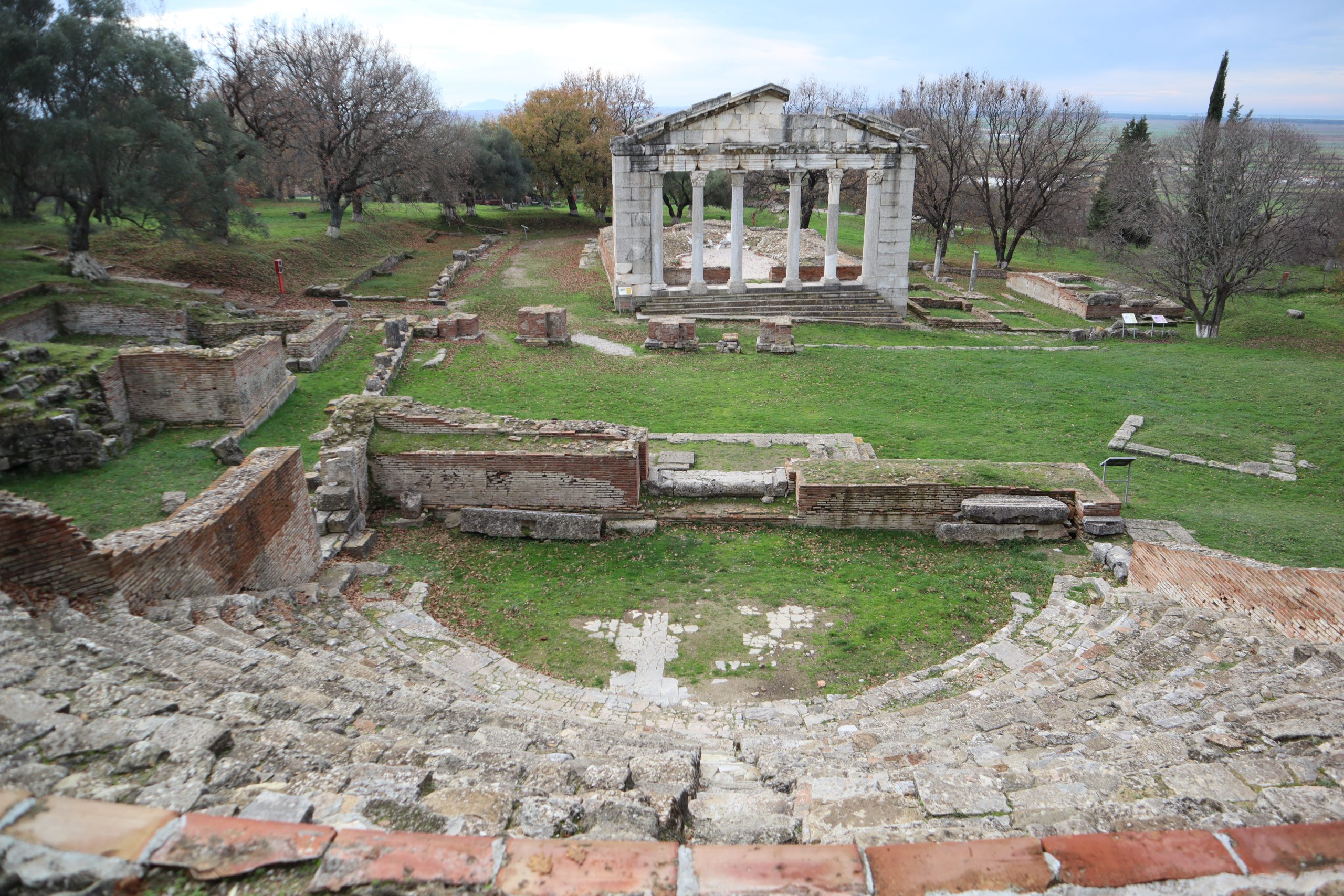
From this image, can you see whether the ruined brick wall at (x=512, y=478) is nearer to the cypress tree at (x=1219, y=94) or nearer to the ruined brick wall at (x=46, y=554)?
the ruined brick wall at (x=46, y=554)

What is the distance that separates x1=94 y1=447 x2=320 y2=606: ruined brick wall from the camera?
7289 mm

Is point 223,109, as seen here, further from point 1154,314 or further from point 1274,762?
point 1154,314

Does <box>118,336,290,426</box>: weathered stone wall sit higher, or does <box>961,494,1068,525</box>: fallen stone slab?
<box>118,336,290,426</box>: weathered stone wall

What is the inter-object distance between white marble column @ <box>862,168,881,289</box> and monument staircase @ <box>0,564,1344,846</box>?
68.1ft

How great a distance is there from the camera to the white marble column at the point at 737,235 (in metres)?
26.8

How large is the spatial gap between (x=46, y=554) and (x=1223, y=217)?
3119cm

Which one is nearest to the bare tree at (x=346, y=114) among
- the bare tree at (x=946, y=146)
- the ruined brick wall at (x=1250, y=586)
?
the bare tree at (x=946, y=146)

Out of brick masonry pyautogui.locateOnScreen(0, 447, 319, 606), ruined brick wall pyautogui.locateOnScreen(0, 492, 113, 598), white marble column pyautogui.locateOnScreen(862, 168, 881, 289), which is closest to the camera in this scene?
ruined brick wall pyautogui.locateOnScreen(0, 492, 113, 598)

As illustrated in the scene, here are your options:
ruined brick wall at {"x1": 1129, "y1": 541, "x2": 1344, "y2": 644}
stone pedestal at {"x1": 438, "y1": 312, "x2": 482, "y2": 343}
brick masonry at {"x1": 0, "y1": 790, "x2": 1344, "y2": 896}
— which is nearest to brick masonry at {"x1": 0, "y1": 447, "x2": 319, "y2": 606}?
brick masonry at {"x1": 0, "y1": 790, "x2": 1344, "y2": 896}

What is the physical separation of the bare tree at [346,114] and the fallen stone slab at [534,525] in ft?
91.4

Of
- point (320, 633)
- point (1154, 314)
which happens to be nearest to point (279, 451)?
point (320, 633)

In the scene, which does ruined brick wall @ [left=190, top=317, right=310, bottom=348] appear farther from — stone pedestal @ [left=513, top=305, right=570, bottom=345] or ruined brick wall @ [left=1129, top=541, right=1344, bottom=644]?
ruined brick wall @ [left=1129, top=541, right=1344, bottom=644]

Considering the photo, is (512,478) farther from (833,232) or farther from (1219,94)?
(1219,94)

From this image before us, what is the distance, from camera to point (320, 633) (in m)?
8.45
